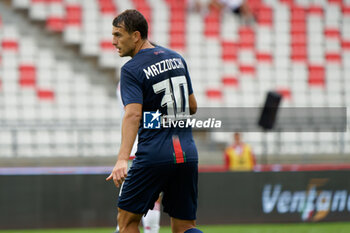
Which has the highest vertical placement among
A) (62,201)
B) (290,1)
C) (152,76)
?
(290,1)

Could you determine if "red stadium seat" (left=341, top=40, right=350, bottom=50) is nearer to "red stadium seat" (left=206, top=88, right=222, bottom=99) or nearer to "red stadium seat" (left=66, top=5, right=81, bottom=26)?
"red stadium seat" (left=206, top=88, right=222, bottom=99)

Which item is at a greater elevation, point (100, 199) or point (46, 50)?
point (46, 50)

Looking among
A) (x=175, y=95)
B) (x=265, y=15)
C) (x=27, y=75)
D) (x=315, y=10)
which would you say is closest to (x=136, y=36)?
(x=175, y=95)

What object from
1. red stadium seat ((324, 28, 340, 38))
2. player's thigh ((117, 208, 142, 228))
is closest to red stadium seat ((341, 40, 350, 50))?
red stadium seat ((324, 28, 340, 38))

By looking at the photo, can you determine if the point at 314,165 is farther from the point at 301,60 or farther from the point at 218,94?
the point at 301,60

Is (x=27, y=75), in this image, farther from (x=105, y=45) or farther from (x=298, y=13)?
(x=298, y=13)

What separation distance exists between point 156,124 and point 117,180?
52 centimetres

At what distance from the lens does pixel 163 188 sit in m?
4.53

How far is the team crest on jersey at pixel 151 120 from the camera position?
14.5ft

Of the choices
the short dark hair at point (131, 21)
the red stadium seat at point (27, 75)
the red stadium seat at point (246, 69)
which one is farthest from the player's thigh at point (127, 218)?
the red stadium seat at point (246, 69)

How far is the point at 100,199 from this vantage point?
970cm

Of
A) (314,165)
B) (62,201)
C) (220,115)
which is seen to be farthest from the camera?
(220,115)

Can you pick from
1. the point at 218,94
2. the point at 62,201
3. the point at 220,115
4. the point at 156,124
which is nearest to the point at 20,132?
the point at 62,201

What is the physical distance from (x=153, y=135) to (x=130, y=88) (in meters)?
0.38
